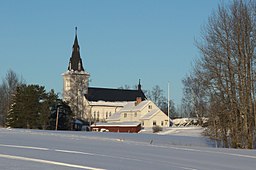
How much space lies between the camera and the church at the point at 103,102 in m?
112

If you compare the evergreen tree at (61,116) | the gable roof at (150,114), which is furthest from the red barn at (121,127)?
the evergreen tree at (61,116)

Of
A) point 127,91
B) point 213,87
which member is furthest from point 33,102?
point 127,91

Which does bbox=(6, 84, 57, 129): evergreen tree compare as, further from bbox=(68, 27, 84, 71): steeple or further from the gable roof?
bbox=(68, 27, 84, 71): steeple

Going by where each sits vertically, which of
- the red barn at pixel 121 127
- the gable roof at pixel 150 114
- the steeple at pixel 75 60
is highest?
the steeple at pixel 75 60

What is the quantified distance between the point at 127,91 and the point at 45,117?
3383 inches

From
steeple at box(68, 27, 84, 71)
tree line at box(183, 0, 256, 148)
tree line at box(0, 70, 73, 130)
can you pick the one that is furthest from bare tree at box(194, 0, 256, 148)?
steeple at box(68, 27, 84, 71)

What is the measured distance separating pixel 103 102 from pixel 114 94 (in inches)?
285

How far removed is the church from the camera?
112 meters

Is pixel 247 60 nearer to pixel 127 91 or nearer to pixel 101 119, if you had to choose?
pixel 101 119

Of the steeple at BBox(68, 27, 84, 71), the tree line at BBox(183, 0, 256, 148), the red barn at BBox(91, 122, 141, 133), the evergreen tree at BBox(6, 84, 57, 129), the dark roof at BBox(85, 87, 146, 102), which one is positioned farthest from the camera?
the dark roof at BBox(85, 87, 146, 102)

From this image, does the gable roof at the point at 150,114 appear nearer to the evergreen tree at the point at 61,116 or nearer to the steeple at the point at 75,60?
the evergreen tree at the point at 61,116

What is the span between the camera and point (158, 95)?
150625 mm

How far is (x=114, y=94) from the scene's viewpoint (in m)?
160

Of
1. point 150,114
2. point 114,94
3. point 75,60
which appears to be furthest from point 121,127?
point 114,94
